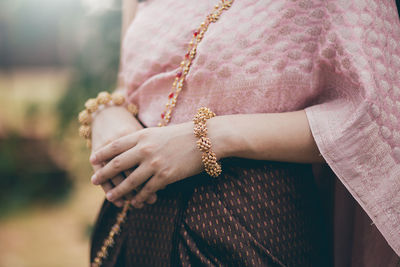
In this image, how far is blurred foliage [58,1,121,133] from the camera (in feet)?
4.92

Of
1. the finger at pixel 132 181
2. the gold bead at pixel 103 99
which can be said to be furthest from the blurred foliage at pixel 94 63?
the finger at pixel 132 181

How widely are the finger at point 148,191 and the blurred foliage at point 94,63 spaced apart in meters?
1.03

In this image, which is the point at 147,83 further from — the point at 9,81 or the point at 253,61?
the point at 9,81

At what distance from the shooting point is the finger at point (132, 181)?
2.01 feet

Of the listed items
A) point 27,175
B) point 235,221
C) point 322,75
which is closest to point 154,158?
point 235,221

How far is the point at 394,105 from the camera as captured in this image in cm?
56

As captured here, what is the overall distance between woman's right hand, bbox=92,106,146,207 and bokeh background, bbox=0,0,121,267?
33.2 inches

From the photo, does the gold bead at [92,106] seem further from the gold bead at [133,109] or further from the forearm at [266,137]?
the forearm at [266,137]

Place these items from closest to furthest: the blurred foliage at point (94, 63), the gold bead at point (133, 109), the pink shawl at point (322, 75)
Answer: the pink shawl at point (322, 75)
the gold bead at point (133, 109)
the blurred foliage at point (94, 63)

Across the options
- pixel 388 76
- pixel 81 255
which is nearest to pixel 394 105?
pixel 388 76

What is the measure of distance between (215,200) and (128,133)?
231 mm

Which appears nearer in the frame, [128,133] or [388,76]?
[388,76]

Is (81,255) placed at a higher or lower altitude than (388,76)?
lower

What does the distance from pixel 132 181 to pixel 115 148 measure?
7 cm
